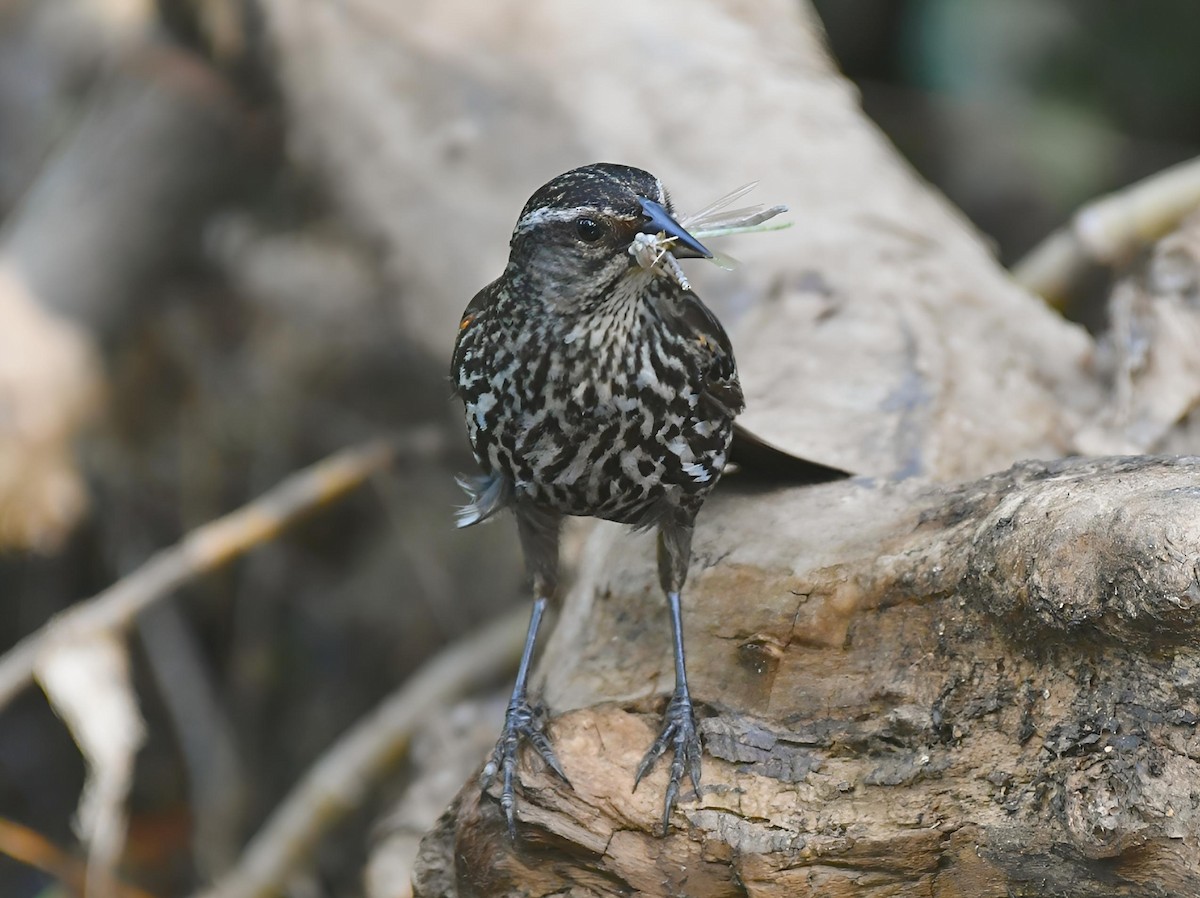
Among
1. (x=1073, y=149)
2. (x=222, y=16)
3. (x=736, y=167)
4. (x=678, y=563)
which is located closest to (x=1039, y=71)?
(x=1073, y=149)

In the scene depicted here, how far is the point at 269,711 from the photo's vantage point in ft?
21.1

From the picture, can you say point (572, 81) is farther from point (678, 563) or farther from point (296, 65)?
point (678, 563)

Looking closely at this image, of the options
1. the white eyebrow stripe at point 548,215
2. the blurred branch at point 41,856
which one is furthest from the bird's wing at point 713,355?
the blurred branch at point 41,856

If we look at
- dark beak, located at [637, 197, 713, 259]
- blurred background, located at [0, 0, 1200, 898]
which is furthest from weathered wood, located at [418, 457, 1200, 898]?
blurred background, located at [0, 0, 1200, 898]

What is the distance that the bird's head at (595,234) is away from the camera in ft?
8.34

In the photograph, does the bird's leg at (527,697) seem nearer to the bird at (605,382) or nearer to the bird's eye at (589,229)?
the bird at (605,382)

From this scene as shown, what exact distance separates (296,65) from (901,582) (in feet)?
11.5

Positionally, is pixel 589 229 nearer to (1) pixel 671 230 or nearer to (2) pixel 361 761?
(1) pixel 671 230

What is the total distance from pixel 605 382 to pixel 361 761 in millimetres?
2766

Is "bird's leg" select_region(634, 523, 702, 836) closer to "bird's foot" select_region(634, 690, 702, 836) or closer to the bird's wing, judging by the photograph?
"bird's foot" select_region(634, 690, 702, 836)

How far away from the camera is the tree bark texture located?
7.09 ft

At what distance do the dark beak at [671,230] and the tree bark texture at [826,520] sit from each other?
0.73 meters

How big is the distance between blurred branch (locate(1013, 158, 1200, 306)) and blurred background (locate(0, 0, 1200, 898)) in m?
0.13

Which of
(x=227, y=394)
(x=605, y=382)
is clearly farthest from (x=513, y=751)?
(x=227, y=394)
